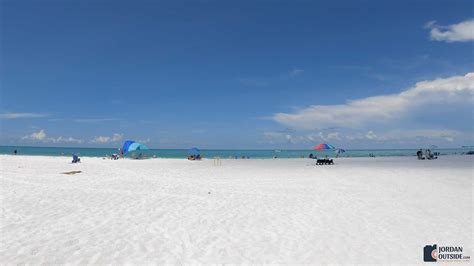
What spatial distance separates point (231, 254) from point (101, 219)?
203 inches

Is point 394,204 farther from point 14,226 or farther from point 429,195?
point 14,226

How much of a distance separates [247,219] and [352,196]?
6.94 meters

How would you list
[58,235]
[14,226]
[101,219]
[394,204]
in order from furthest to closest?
[394,204], [101,219], [14,226], [58,235]

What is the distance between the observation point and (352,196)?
1527cm

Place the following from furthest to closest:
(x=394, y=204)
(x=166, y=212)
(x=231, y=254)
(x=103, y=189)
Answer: (x=103, y=189)
(x=394, y=204)
(x=166, y=212)
(x=231, y=254)

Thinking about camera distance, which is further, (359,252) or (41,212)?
(41,212)

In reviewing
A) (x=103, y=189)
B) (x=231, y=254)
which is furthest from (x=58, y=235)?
(x=103, y=189)

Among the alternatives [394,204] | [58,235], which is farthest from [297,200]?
[58,235]

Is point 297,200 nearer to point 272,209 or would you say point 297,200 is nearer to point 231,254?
point 272,209

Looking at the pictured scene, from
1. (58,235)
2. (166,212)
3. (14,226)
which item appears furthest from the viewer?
(166,212)

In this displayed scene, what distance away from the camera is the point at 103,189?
1659 centimetres

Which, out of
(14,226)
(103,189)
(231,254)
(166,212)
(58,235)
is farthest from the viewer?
(103,189)

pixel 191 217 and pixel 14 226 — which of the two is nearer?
pixel 14 226

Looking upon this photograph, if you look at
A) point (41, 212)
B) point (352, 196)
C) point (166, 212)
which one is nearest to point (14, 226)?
point (41, 212)
